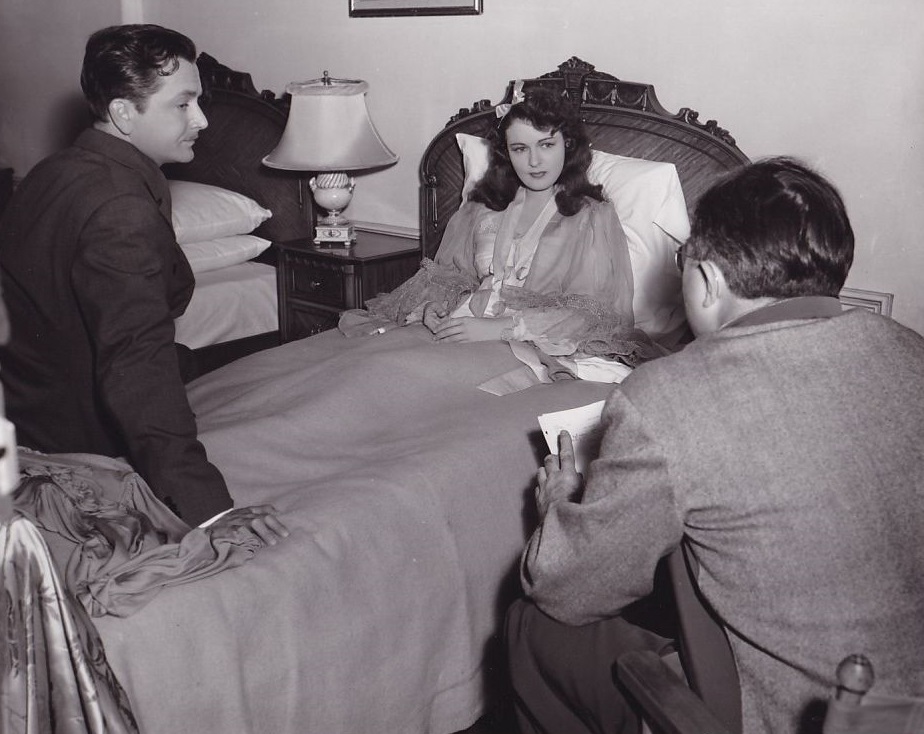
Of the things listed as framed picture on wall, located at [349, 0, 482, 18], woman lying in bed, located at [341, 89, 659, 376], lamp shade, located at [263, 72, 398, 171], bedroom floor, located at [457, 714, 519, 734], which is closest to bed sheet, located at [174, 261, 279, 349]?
lamp shade, located at [263, 72, 398, 171]

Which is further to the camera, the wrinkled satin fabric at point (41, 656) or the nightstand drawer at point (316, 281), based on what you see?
the nightstand drawer at point (316, 281)

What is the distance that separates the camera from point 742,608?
131 centimetres

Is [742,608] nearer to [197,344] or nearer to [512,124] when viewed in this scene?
[512,124]

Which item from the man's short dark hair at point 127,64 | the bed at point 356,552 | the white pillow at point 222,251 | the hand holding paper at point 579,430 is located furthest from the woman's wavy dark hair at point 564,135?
the white pillow at point 222,251

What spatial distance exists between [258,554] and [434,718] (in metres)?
0.58

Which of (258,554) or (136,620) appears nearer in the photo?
(136,620)

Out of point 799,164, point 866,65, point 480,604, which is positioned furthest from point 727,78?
point 480,604

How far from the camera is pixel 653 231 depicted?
2939 millimetres

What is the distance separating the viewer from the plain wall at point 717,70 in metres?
2.63

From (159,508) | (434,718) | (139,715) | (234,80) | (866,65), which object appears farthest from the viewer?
(234,80)

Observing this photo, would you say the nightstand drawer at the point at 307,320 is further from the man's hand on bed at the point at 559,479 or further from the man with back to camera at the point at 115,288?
the man's hand on bed at the point at 559,479

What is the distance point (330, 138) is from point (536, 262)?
1.23 metres

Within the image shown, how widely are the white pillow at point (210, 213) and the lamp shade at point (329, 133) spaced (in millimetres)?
391

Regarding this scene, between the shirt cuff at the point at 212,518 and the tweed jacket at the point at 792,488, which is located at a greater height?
the tweed jacket at the point at 792,488
